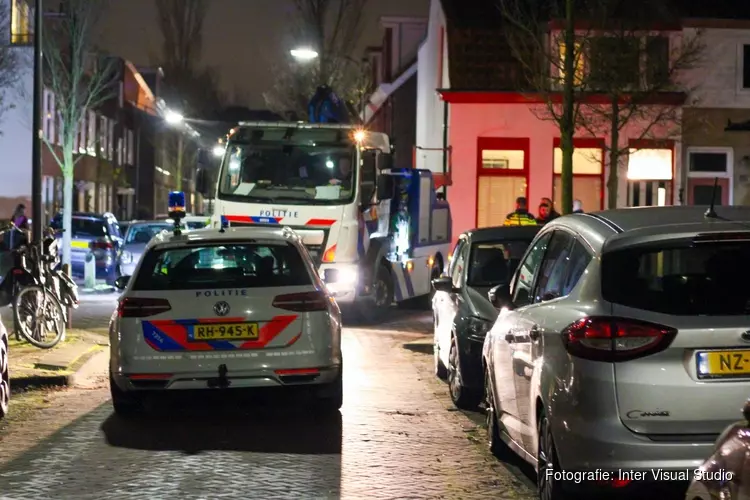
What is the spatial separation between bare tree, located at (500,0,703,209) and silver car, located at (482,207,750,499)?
1523 centimetres

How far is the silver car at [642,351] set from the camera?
621 cm

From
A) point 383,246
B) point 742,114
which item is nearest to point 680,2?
point 742,114

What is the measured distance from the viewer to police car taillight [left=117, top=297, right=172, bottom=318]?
10523mm

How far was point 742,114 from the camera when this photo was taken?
3338 cm

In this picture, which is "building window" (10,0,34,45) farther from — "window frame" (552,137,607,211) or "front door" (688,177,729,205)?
"front door" (688,177,729,205)

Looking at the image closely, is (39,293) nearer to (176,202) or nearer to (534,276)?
(176,202)

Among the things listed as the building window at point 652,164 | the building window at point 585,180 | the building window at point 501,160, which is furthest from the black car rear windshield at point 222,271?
the building window at point 652,164

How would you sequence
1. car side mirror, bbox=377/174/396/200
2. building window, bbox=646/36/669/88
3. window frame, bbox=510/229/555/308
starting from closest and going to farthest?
window frame, bbox=510/229/555/308, car side mirror, bbox=377/174/396/200, building window, bbox=646/36/669/88

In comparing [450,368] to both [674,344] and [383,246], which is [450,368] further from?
[383,246]

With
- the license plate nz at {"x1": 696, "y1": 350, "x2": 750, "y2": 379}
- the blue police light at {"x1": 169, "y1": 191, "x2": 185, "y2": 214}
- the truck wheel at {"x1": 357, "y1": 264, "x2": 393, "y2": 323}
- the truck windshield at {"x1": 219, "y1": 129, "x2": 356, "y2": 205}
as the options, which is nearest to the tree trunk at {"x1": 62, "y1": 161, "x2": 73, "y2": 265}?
the truck windshield at {"x1": 219, "y1": 129, "x2": 356, "y2": 205}

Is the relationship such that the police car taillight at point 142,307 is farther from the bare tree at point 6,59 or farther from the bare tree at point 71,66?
the bare tree at point 6,59

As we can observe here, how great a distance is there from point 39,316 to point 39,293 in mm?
340

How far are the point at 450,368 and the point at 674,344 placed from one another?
6.32 m

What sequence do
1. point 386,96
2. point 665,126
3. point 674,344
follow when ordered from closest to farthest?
point 674,344, point 665,126, point 386,96
